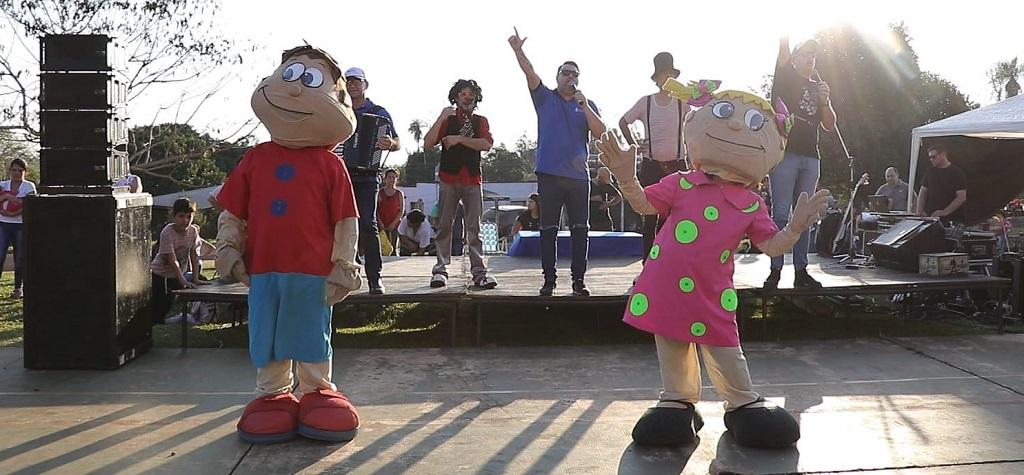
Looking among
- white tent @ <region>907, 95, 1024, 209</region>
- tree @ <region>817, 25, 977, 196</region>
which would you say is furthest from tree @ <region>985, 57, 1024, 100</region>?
white tent @ <region>907, 95, 1024, 209</region>

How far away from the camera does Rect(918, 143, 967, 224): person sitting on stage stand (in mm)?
9625

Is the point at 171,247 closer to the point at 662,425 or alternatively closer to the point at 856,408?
the point at 662,425

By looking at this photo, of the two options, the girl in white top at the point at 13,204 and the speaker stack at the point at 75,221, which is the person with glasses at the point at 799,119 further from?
the girl in white top at the point at 13,204

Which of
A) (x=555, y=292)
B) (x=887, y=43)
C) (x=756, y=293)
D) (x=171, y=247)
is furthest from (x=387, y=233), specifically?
(x=887, y=43)

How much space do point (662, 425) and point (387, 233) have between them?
26.2 ft

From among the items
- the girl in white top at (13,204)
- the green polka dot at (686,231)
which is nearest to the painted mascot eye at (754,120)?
the green polka dot at (686,231)

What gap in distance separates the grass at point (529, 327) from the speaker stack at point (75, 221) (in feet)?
3.69

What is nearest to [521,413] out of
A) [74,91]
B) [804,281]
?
[804,281]

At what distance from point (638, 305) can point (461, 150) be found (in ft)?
9.19

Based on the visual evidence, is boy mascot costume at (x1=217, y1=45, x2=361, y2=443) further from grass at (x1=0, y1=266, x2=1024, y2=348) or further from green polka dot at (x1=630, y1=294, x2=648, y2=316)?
grass at (x1=0, y1=266, x2=1024, y2=348)

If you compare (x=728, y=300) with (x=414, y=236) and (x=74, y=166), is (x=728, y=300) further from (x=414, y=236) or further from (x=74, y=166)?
(x=414, y=236)

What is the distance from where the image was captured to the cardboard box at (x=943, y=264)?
24.7 feet

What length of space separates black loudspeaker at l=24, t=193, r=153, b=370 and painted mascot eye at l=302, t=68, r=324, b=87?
6.72 feet

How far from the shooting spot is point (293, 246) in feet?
13.5
